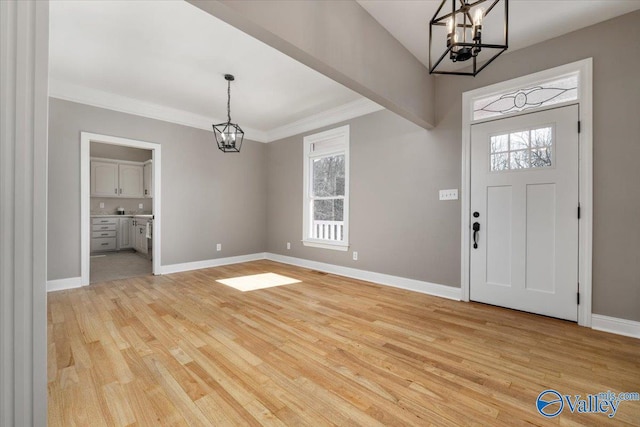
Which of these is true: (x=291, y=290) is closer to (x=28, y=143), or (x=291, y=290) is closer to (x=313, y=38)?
(x=313, y=38)

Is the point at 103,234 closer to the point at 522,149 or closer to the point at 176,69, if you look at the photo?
the point at 176,69

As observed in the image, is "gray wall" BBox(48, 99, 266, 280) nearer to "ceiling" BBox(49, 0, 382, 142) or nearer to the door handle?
"ceiling" BBox(49, 0, 382, 142)

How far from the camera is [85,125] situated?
3994 millimetres

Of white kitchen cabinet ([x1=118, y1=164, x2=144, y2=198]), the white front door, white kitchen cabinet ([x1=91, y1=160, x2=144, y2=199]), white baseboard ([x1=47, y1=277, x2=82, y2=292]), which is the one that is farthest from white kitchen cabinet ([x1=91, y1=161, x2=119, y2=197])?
the white front door

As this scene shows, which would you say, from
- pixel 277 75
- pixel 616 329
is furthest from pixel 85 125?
pixel 616 329

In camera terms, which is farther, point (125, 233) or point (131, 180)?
point (131, 180)

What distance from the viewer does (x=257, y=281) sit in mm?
4219

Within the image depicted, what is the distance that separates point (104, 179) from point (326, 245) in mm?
6080

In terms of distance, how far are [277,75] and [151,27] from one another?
4.51ft

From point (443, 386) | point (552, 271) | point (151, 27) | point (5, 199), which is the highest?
point (151, 27)

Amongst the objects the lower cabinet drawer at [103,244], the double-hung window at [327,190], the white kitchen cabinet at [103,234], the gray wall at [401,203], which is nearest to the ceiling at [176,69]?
the double-hung window at [327,190]

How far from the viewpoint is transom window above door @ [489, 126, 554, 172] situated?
2.86 meters

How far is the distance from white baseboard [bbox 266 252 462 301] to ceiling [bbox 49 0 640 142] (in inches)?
99.6

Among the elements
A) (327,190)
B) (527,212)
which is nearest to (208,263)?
(327,190)
